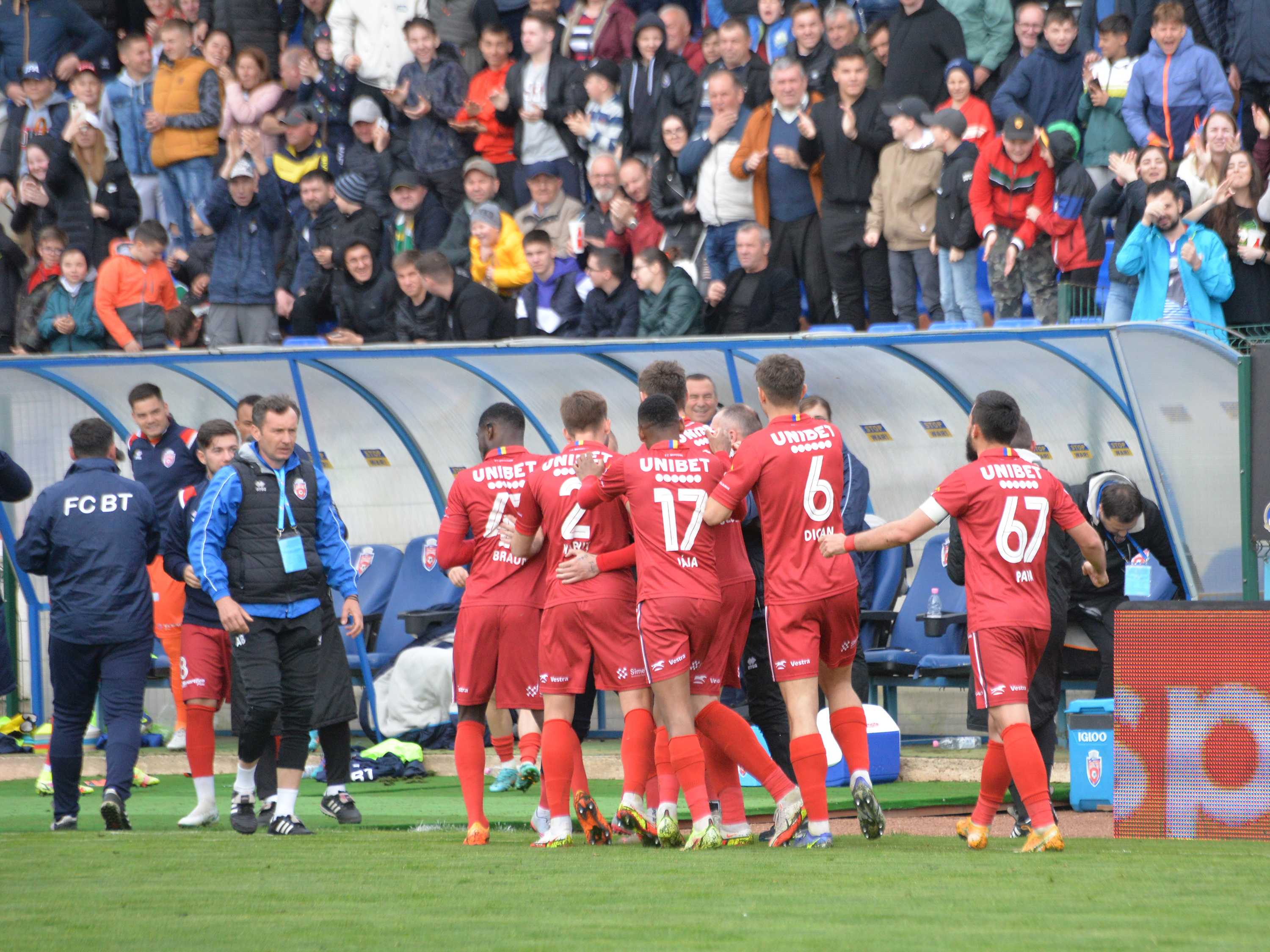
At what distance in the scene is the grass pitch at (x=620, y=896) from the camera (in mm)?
4520

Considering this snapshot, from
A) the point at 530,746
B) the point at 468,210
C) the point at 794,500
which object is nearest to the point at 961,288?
the point at 468,210

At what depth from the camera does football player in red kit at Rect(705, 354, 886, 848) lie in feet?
21.3

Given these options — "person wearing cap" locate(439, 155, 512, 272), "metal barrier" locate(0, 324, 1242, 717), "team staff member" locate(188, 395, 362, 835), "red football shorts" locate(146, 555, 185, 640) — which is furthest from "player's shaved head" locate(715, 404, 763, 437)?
"person wearing cap" locate(439, 155, 512, 272)

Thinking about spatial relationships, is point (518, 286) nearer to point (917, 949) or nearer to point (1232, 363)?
point (1232, 363)

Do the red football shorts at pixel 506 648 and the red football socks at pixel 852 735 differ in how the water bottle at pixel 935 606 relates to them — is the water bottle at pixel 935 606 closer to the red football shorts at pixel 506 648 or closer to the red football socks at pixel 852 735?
the red football socks at pixel 852 735

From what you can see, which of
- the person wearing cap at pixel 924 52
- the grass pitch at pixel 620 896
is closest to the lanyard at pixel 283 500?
the grass pitch at pixel 620 896

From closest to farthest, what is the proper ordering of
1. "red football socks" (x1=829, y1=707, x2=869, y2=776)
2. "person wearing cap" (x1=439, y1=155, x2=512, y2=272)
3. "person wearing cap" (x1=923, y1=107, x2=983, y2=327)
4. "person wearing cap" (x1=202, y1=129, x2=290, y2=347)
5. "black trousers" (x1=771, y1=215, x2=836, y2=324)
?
"red football socks" (x1=829, y1=707, x2=869, y2=776), "person wearing cap" (x1=923, y1=107, x2=983, y2=327), "black trousers" (x1=771, y1=215, x2=836, y2=324), "person wearing cap" (x1=439, y1=155, x2=512, y2=272), "person wearing cap" (x1=202, y1=129, x2=290, y2=347)

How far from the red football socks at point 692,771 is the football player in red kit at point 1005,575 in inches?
37.4

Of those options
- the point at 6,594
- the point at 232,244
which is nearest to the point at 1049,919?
the point at 6,594

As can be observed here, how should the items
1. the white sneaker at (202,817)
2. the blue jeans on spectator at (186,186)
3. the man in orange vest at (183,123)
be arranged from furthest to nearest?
the blue jeans on spectator at (186,186) → the man in orange vest at (183,123) → the white sneaker at (202,817)

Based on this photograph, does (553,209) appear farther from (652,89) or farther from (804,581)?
(804,581)

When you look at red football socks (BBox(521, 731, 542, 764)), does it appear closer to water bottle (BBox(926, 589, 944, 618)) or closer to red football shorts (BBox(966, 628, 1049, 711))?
water bottle (BBox(926, 589, 944, 618))

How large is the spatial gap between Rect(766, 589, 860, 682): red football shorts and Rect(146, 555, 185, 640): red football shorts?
5.28 meters

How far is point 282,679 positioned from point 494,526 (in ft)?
→ 4.12
